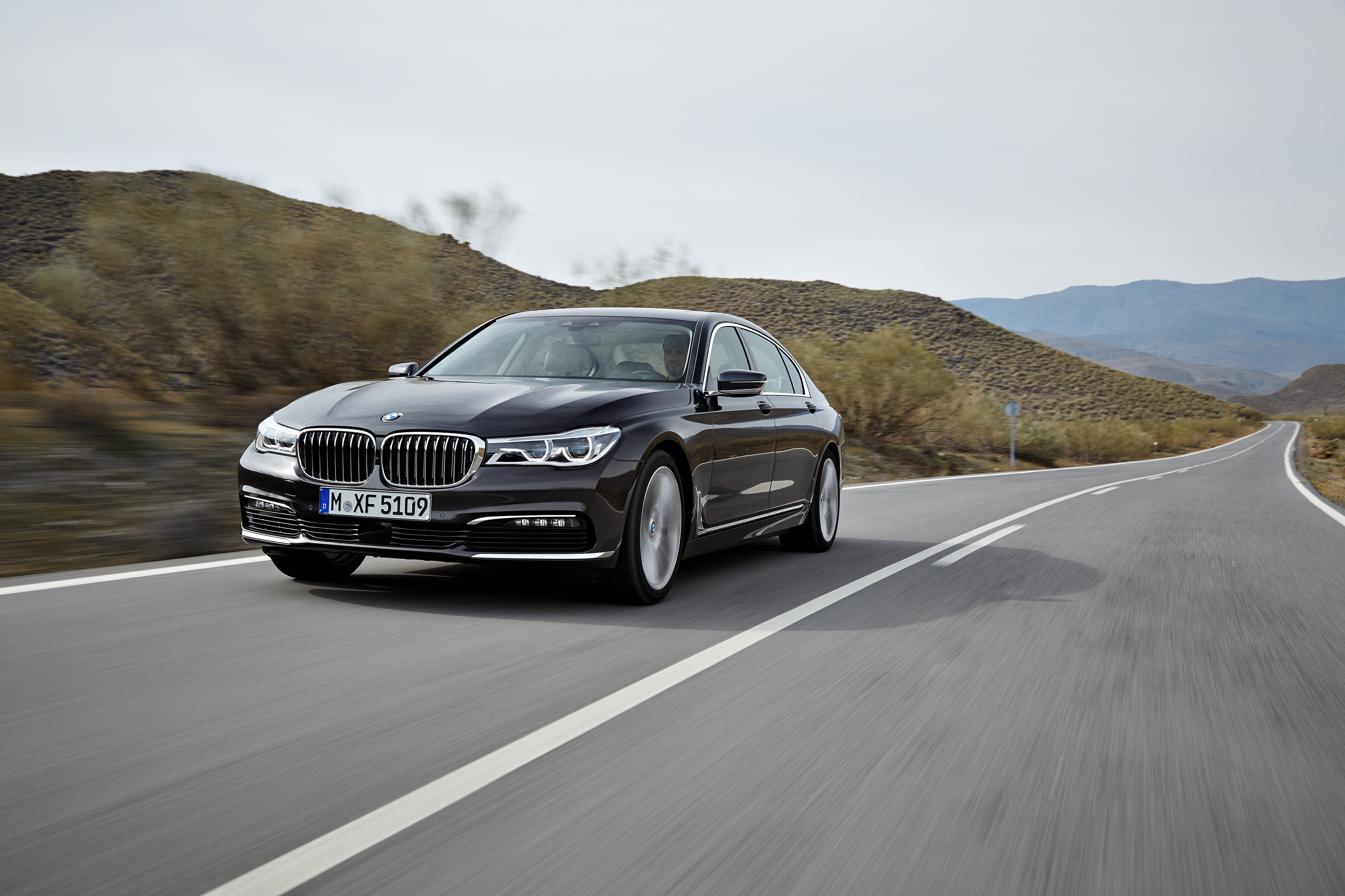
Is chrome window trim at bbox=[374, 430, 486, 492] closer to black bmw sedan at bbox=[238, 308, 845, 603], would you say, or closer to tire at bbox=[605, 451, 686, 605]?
black bmw sedan at bbox=[238, 308, 845, 603]

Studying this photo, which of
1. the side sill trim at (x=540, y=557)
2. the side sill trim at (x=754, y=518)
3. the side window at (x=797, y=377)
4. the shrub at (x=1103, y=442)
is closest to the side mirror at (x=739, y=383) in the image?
the side sill trim at (x=754, y=518)

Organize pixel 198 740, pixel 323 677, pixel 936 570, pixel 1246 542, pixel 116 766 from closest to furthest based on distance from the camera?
pixel 116 766 → pixel 198 740 → pixel 323 677 → pixel 936 570 → pixel 1246 542

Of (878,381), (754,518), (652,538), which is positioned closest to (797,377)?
(754,518)

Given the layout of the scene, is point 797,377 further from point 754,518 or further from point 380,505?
point 380,505

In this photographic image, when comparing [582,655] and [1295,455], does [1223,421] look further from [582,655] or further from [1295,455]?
[582,655]

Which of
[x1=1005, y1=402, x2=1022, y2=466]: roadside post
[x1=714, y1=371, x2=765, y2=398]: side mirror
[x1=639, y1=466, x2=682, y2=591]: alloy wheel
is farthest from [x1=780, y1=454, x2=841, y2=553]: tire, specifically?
[x1=1005, y1=402, x2=1022, y2=466]: roadside post

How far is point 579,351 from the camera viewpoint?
7332 millimetres

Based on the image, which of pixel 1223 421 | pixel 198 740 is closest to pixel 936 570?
pixel 198 740

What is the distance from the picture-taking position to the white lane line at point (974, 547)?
885 cm

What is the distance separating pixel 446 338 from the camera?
16984 mm

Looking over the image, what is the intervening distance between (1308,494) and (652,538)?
18699 millimetres

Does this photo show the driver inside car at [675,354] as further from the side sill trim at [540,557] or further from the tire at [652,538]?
the side sill trim at [540,557]

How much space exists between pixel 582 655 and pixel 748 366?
366 centimetres

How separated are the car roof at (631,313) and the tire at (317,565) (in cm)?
206
